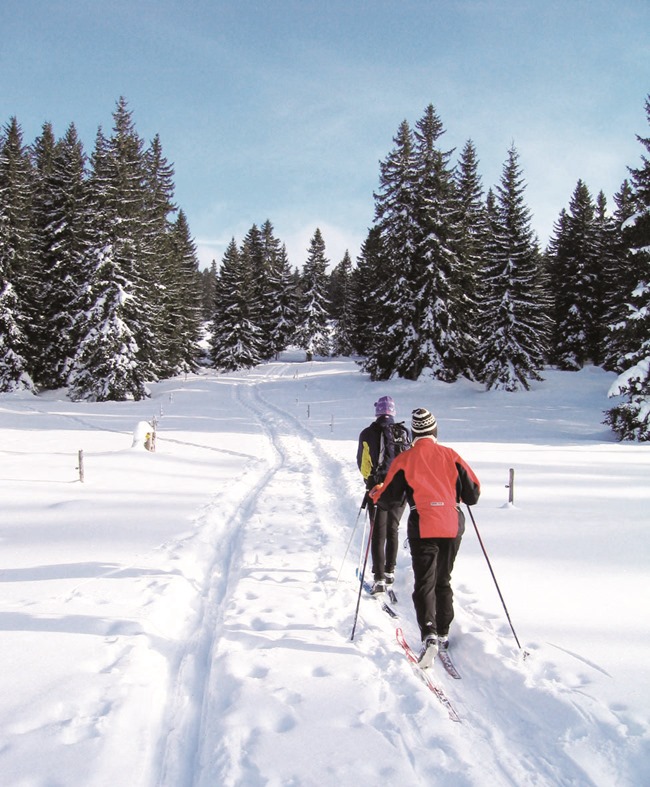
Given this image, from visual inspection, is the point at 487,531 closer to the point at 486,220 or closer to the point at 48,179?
the point at 486,220

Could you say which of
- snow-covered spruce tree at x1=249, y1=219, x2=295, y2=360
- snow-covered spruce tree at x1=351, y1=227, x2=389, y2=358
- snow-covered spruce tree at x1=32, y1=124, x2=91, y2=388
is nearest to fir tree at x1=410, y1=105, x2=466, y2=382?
snow-covered spruce tree at x1=351, y1=227, x2=389, y2=358

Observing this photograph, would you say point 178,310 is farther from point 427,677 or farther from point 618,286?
point 427,677

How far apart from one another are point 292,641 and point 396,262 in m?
27.9

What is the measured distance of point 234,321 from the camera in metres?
48.2

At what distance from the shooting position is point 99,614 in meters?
4.94

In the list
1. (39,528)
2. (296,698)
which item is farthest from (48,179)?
(296,698)

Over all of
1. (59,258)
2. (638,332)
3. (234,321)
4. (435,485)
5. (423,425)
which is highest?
(59,258)

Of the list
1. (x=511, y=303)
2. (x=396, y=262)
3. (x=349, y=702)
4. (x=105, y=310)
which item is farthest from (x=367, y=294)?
(x=349, y=702)

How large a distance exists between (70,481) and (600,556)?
10.4 metres

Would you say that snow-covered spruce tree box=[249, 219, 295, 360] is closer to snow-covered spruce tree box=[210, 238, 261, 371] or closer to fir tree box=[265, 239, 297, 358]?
fir tree box=[265, 239, 297, 358]

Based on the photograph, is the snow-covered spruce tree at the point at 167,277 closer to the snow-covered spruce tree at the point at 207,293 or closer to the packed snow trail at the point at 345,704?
the packed snow trail at the point at 345,704

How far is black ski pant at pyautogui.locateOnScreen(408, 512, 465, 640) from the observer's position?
4316 mm

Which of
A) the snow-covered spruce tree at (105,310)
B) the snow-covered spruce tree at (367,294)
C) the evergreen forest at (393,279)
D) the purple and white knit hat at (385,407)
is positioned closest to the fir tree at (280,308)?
the snow-covered spruce tree at (367,294)

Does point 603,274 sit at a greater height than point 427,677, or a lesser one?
greater
